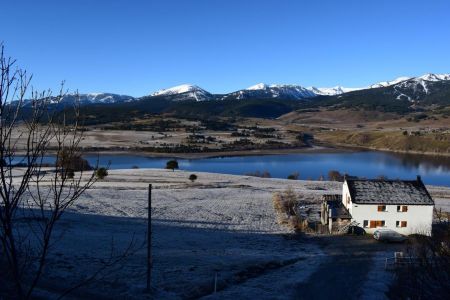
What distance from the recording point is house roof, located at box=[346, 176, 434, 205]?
38250mm

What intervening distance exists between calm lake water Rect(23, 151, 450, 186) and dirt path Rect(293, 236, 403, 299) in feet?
157

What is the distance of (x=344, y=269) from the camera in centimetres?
2619

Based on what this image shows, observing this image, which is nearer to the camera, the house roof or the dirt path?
the dirt path

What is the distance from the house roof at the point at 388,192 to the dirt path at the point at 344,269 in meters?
3.89

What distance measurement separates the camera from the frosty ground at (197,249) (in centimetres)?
2094

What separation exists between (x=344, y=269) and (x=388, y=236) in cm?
994

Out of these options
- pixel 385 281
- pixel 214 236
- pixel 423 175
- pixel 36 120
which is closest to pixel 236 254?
pixel 214 236

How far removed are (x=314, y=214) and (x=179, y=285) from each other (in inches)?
1000

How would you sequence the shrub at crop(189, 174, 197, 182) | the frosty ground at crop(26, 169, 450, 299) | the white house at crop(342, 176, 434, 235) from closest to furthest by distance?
1. the frosty ground at crop(26, 169, 450, 299)
2. the white house at crop(342, 176, 434, 235)
3. the shrub at crop(189, 174, 197, 182)

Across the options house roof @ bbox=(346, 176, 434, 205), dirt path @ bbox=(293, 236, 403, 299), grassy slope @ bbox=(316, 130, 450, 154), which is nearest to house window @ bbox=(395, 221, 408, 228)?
house roof @ bbox=(346, 176, 434, 205)

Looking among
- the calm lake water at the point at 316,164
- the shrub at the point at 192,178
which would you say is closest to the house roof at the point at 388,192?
the shrub at the point at 192,178

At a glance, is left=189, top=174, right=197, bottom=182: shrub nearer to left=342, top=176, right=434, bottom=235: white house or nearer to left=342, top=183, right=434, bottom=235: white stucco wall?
left=342, top=176, right=434, bottom=235: white house

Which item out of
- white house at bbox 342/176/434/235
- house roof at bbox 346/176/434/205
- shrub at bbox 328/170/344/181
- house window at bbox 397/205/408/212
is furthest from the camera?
shrub at bbox 328/170/344/181

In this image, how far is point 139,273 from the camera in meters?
22.3
